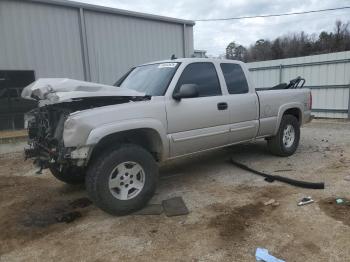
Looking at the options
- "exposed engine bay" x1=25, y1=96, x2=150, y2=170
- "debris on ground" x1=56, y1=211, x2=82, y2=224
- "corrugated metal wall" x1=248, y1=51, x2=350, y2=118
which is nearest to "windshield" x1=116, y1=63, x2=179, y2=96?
"exposed engine bay" x1=25, y1=96, x2=150, y2=170

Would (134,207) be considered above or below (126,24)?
below

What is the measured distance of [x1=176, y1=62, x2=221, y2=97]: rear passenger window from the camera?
15.6 feet

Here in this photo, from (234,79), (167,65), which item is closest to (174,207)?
(167,65)

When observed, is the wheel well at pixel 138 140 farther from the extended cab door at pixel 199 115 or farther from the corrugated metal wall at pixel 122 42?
the corrugated metal wall at pixel 122 42

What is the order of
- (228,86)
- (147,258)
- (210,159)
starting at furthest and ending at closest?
(210,159)
(228,86)
(147,258)

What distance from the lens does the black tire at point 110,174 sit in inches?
147

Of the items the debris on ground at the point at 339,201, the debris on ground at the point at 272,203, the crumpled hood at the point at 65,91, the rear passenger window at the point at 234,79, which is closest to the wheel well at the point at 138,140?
the crumpled hood at the point at 65,91

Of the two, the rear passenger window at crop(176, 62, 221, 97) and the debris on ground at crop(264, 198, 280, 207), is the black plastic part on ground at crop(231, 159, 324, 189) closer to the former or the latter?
the debris on ground at crop(264, 198, 280, 207)

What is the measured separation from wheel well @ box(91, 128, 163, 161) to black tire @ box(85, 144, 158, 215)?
0.51 feet

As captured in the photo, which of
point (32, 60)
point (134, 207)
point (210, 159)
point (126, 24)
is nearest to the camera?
point (134, 207)

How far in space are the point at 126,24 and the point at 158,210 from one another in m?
8.93

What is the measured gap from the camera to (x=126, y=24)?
1137 cm

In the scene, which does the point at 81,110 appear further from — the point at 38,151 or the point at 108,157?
the point at 38,151

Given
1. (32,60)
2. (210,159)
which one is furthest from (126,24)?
(210,159)
